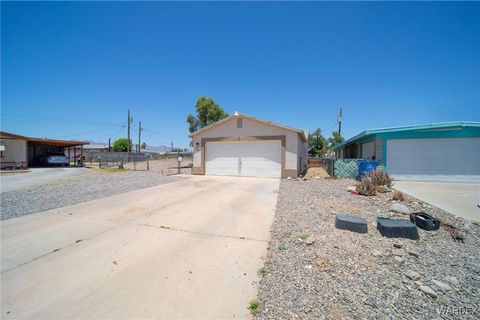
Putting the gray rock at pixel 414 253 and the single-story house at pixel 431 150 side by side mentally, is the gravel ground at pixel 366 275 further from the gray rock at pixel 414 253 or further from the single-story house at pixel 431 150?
the single-story house at pixel 431 150

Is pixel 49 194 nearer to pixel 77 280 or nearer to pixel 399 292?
pixel 77 280

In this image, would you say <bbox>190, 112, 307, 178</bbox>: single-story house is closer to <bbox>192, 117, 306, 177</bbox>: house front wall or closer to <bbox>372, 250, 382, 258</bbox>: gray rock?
<bbox>192, 117, 306, 177</bbox>: house front wall

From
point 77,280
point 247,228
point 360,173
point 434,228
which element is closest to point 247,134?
point 360,173

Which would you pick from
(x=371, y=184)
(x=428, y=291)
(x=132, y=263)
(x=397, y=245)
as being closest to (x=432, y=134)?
(x=371, y=184)

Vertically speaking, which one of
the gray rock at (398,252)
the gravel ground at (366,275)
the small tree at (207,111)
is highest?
the small tree at (207,111)

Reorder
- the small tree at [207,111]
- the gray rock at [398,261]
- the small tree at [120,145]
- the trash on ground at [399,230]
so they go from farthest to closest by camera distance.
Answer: the small tree at [120,145]
the small tree at [207,111]
the trash on ground at [399,230]
the gray rock at [398,261]

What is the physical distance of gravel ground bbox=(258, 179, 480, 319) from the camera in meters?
2.11

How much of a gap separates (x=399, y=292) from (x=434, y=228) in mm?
2691

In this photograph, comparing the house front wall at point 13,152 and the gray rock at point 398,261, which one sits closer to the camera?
the gray rock at point 398,261

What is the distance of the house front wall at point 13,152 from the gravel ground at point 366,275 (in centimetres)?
2451

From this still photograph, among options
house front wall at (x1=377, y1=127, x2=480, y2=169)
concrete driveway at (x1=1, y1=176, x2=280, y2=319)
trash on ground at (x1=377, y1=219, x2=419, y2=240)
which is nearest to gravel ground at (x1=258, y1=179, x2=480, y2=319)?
trash on ground at (x1=377, y1=219, x2=419, y2=240)

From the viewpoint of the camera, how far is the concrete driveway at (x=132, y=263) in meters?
2.28

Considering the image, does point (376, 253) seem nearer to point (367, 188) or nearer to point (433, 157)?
point (367, 188)

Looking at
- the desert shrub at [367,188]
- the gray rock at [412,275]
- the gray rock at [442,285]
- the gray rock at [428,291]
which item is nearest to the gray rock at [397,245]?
the gray rock at [412,275]
